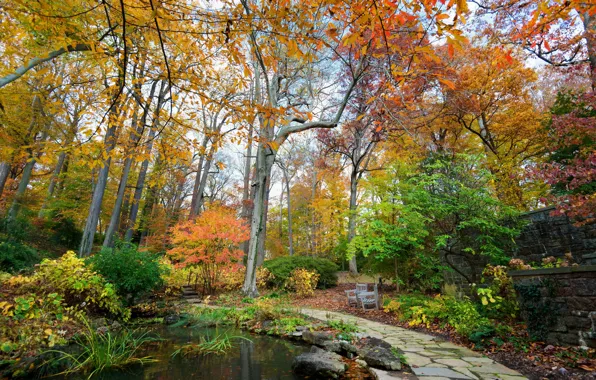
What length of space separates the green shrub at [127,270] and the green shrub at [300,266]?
438cm

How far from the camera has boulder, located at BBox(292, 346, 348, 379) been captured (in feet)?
10.2

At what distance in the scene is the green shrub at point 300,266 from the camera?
10.0 metres

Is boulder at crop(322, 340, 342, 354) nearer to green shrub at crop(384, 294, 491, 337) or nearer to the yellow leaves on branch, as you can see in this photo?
green shrub at crop(384, 294, 491, 337)

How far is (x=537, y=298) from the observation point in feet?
11.6

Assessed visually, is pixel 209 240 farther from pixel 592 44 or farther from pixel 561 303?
pixel 592 44

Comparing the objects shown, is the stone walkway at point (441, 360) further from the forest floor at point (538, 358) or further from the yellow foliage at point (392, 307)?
the yellow foliage at point (392, 307)

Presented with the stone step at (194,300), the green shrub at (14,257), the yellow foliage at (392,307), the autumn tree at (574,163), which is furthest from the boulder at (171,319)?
the autumn tree at (574,163)

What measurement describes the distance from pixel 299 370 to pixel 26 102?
11.0m

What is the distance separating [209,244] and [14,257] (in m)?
4.47

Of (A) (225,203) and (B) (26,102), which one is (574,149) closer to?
(B) (26,102)

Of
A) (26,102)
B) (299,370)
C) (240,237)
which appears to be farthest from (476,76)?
(26,102)

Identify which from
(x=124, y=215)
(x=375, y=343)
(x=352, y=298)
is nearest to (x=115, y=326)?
(x=375, y=343)

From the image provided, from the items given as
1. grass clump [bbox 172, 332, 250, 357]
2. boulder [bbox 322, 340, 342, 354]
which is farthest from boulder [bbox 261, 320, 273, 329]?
boulder [bbox 322, 340, 342, 354]

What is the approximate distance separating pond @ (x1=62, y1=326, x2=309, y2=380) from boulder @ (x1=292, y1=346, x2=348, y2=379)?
4.2 inches
